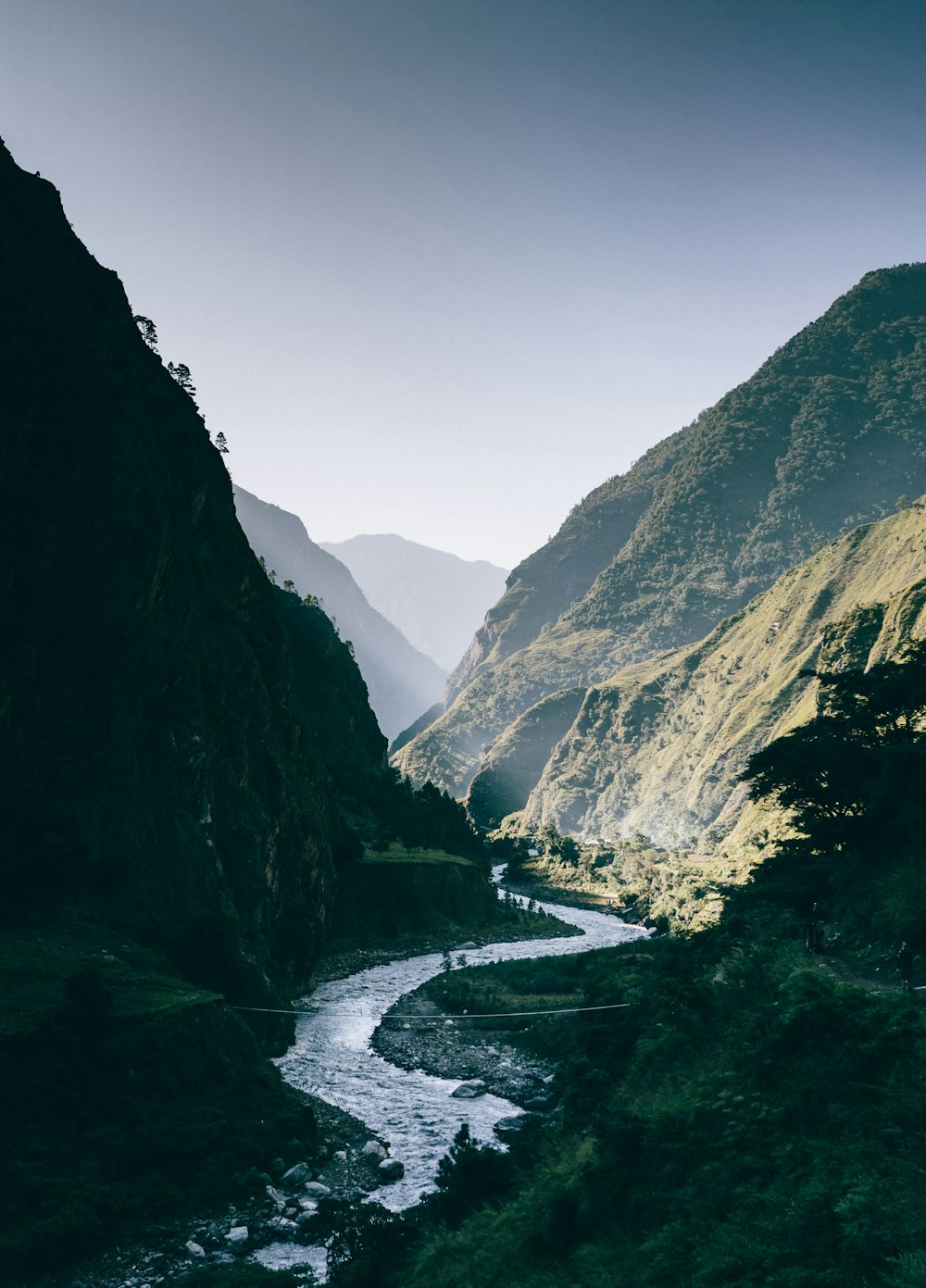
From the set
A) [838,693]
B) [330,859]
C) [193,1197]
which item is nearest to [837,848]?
[838,693]

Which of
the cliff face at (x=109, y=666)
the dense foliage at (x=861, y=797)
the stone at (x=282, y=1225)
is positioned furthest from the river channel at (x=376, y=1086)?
the dense foliage at (x=861, y=797)

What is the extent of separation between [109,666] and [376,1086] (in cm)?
Result: 2762

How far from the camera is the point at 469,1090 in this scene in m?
42.6

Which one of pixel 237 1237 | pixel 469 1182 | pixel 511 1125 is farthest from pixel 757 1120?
pixel 511 1125

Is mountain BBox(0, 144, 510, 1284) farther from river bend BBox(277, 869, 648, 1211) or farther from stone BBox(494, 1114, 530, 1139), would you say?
stone BBox(494, 1114, 530, 1139)

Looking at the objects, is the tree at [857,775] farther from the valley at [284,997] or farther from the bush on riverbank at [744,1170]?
the bush on riverbank at [744,1170]

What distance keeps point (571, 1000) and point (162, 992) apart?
115ft

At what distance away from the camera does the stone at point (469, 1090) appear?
4200 cm

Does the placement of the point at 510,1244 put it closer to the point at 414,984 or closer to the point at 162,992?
the point at 162,992

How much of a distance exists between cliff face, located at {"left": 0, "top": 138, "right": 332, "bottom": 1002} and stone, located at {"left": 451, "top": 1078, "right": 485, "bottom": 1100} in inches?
492

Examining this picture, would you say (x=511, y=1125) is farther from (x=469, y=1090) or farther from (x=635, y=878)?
(x=635, y=878)

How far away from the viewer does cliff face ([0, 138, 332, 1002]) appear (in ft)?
137

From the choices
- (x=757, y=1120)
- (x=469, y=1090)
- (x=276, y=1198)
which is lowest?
(x=469, y=1090)

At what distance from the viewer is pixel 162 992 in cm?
3559
